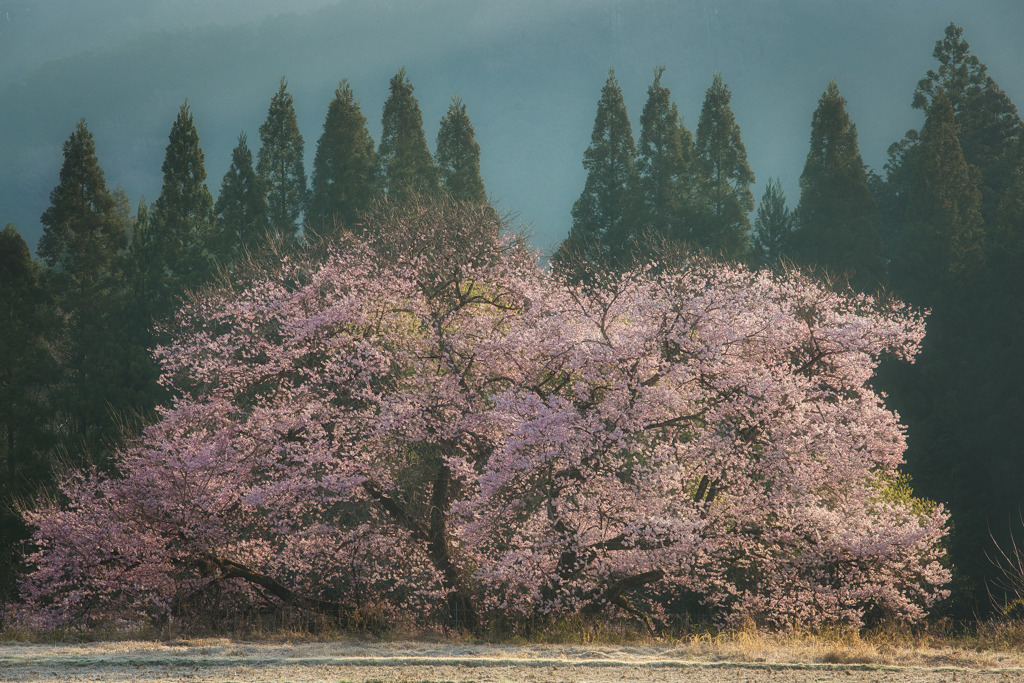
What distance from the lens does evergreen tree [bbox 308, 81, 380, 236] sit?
3259cm

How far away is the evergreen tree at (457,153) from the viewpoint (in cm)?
3397

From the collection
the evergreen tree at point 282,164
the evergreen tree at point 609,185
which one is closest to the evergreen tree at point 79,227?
the evergreen tree at point 282,164

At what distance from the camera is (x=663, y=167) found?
35.1 metres

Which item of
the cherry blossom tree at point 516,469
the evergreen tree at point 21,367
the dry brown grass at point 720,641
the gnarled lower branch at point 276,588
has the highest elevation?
the evergreen tree at point 21,367

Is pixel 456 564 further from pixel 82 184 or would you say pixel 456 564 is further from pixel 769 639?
pixel 82 184

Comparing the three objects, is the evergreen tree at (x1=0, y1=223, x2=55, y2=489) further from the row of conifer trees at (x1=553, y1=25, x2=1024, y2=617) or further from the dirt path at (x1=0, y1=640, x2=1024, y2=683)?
the dirt path at (x1=0, y1=640, x2=1024, y2=683)

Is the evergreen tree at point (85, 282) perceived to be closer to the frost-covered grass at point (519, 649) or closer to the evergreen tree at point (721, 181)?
the frost-covered grass at point (519, 649)

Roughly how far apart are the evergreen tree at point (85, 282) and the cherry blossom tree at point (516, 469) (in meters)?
12.6

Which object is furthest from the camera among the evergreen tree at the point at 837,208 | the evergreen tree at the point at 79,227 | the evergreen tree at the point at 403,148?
the evergreen tree at the point at 403,148

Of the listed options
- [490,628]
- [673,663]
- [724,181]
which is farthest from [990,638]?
[724,181]

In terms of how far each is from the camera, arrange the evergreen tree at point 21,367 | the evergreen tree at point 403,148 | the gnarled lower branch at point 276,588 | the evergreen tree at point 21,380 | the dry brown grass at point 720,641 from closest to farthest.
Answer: the dry brown grass at point 720,641 < the gnarled lower branch at point 276,588 < the evergreen tree at point 21,380 < the evergreen tree at point 21,367 < the evergreen tree at point 403,148

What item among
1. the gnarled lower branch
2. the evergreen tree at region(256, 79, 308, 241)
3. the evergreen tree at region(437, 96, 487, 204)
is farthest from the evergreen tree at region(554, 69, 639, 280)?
the gnarled lower branch

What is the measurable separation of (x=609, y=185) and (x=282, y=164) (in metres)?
13.6

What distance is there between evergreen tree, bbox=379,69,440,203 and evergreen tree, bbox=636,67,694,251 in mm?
8930
